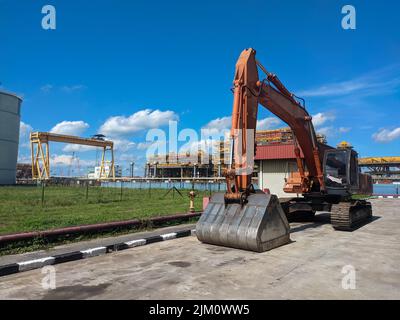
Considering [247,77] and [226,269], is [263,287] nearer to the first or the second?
[226,269]

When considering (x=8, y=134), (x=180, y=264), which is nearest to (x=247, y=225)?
(x=180, y=264)

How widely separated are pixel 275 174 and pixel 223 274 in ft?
71.7

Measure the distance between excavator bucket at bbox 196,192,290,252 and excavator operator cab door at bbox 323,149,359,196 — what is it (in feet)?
17.2

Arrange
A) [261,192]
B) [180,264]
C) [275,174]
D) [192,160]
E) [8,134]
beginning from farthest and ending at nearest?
1. [192,160]
2. [8,134]
3. [275,174]
4. [261,192]
5. [180,264]

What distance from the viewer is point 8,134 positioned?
66875 mm

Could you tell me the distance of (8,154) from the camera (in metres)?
66.3

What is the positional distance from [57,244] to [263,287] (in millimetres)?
6120

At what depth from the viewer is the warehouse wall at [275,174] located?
2686 centimetres

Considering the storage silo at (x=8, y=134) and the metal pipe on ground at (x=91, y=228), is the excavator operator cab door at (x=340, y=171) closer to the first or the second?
the metal pipe on ground at (x=91, y=228)

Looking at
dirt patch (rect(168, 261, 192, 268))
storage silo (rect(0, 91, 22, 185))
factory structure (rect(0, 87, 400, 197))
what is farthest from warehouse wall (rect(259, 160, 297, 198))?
storage silo (rect(0, 91, 22, 185))

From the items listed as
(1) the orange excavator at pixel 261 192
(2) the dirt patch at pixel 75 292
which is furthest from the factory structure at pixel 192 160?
(2) the dirt patch at pixel 75 292

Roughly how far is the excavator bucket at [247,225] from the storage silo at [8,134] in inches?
2634

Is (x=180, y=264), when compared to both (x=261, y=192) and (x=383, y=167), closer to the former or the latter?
(x=261, y=192)

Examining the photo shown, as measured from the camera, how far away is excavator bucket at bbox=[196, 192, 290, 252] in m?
8.45
